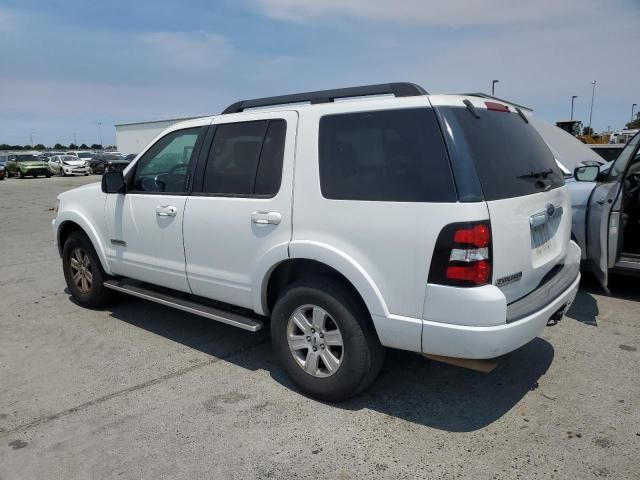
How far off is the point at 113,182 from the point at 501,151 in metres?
3.31

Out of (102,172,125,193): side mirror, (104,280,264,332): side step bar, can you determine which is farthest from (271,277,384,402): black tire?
(102,172,125,193): side mirror

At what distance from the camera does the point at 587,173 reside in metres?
5.01

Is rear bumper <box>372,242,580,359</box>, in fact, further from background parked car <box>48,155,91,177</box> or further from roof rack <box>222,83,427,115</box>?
background parked car <box>48,155,91,177</box>

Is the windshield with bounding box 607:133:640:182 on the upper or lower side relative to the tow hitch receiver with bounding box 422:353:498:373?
upper

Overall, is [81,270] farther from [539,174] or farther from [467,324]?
[539,174]

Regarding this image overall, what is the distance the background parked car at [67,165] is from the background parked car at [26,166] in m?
0.96

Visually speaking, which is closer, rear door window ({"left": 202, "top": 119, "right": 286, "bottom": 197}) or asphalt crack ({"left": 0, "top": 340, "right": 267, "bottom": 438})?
asphalt crack ({"left": 0, "top": 340, "right": 267, "bottom": 438})

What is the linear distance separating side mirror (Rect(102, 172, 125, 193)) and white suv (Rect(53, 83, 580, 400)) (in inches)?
15.5

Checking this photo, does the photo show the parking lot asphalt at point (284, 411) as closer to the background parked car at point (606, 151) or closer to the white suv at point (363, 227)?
the white suv at point (363, 227)

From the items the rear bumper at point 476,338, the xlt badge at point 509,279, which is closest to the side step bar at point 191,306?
the rear bumper at point 476,338

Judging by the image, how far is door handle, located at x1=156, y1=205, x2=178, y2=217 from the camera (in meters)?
4.12

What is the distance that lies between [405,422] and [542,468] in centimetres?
81

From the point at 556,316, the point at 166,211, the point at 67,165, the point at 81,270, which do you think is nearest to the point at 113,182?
the point at 166,211

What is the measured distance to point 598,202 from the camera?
466 centimetres
